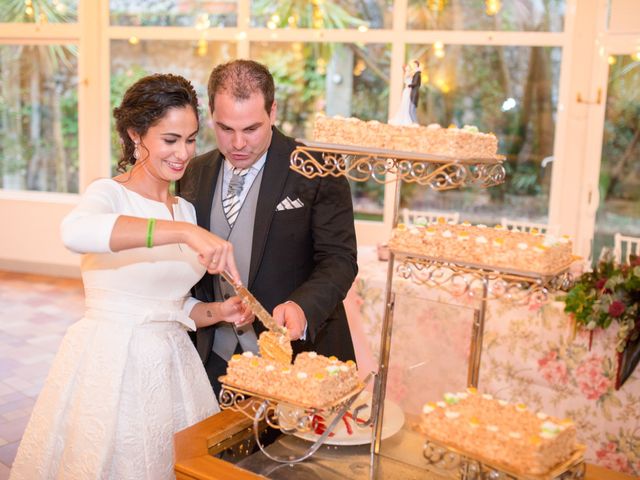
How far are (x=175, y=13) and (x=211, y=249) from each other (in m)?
6.96

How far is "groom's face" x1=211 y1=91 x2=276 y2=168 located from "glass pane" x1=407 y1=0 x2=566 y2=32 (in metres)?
5.12

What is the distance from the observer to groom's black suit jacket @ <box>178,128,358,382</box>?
8.34 ft

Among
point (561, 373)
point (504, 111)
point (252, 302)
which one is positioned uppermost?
point (504, 111)

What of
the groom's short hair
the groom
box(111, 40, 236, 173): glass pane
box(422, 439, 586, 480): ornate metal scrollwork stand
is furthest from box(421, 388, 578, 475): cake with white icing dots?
box(111, 40, 236, 173): glass pane

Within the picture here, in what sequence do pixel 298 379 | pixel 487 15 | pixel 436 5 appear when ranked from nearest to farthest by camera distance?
pixel 298 379
pixel 487 15
pixel 436 5

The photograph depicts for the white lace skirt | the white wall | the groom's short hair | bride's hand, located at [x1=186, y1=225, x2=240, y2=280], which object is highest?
the groom's short hair

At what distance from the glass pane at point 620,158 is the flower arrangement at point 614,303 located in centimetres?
352

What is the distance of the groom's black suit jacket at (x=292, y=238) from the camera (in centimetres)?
254

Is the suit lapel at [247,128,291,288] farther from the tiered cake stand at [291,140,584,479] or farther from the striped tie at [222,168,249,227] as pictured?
the tiered cake stand at [291,140,584,479]

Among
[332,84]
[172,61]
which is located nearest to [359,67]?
[332,84]

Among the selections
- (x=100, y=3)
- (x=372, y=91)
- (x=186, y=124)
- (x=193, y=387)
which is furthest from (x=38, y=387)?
(x=100, y=3)

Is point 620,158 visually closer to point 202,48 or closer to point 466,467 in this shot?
point 202,48

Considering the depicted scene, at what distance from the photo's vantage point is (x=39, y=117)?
8.68 meters

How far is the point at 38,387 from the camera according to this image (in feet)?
16.2
